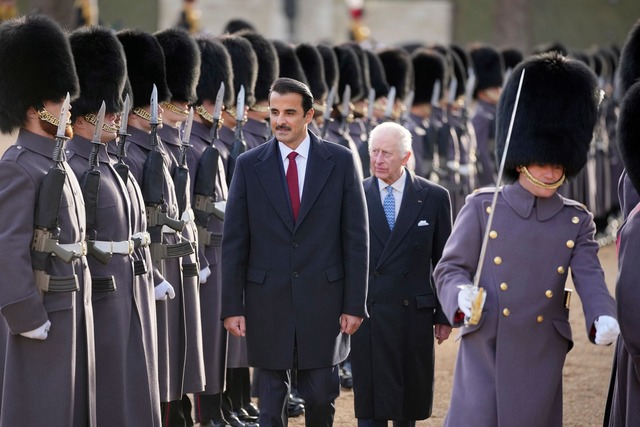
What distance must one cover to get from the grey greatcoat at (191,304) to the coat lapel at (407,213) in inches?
34.6

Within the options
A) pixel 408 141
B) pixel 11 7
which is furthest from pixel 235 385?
pixel 11 7

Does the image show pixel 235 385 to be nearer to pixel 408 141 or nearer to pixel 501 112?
pixel 408 141

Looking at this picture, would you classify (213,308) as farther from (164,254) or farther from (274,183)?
(274,183)

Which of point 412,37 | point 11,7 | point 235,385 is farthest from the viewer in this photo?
point 412,37

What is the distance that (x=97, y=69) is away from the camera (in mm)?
6129

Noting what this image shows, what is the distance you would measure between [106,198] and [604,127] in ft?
38.9

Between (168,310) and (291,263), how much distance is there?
2.99ft

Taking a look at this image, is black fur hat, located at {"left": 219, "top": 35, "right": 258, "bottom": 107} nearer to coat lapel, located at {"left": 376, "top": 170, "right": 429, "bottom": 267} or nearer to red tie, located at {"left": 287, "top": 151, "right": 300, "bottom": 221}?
coat lapel, located at {"left": 376, "top": 170, "right": 429, "bottom": 267}

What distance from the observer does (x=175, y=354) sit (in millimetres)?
6574

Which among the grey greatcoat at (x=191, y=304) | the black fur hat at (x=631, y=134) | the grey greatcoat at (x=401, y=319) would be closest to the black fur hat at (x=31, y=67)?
the grey greatcoat at (x=191, y=304)

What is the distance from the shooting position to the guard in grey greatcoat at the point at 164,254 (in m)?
6.34

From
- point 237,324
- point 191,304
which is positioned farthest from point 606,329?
point 191,304

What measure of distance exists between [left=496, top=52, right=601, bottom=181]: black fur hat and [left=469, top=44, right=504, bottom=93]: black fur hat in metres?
9.12

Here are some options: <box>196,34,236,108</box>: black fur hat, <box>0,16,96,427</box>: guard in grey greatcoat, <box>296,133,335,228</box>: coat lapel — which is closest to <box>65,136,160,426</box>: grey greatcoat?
<box>0,16,96,427</box>: guard in grey greatcoat
